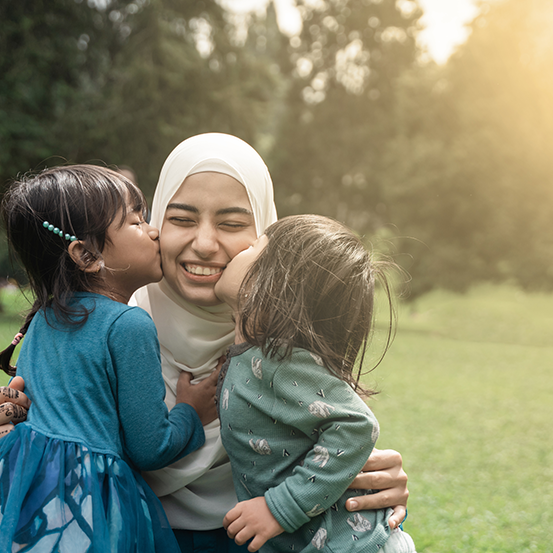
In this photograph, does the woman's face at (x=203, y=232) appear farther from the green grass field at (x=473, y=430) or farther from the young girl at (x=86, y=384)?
the green grass field at (x=473, y=430)

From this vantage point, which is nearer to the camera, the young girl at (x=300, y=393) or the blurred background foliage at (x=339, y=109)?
the young girl at (x=300, y=393)

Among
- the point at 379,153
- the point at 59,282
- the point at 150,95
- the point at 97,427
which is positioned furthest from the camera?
the point at 379,153

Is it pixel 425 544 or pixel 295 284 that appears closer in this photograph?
pixel 295 284

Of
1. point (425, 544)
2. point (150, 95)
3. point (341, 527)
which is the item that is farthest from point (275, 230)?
point (150, 95)

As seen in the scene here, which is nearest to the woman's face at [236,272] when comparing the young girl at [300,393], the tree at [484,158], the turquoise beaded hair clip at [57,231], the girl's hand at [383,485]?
the young girl at [300,393]

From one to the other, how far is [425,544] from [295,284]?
381 cm

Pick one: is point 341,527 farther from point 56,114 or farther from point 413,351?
point 56,114

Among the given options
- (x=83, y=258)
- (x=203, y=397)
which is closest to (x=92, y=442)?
(x=203, y=397)

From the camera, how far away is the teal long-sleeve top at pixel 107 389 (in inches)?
55.6

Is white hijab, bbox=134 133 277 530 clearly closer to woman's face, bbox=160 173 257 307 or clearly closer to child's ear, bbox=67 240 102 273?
woman's face, bbox=160 173 257 307

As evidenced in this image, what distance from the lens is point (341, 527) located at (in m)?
1.44

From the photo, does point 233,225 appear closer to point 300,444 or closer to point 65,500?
point 300,444

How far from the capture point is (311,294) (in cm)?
147

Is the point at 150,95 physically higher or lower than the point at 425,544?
higher
